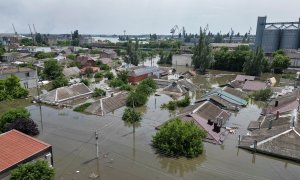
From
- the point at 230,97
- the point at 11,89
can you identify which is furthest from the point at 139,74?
the point at 11,89

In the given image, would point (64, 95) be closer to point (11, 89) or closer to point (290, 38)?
point (11, 89)

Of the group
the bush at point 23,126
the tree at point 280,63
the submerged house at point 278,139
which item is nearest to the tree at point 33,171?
the bush at point 23,126

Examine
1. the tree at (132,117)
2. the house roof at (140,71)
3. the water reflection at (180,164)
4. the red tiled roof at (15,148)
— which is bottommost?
the water reflection at (180,164)

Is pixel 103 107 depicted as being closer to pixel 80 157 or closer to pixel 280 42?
pixel 80 157

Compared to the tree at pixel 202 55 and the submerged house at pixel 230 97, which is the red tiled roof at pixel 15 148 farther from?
the tree at pixel 202 55

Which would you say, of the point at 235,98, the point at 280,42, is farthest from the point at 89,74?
the point at 280,42

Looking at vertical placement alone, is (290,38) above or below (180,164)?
above
